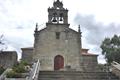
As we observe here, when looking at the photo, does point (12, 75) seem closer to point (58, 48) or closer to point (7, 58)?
point (7, 58)

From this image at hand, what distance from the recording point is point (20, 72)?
1698cm

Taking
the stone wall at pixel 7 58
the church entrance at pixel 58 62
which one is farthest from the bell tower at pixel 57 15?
the stone wall at pixel 7 58

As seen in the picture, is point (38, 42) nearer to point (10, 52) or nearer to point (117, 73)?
point (10, 52)

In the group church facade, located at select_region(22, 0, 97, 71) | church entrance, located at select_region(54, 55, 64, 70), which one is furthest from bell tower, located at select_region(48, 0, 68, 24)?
church entrance, located at select_region(54, 55, 64, 70)

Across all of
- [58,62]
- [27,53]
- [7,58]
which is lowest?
[58,62]

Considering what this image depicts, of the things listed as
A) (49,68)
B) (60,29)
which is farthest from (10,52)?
(60,29)

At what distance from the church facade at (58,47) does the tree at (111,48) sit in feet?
13.4

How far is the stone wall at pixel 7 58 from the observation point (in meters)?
19.1

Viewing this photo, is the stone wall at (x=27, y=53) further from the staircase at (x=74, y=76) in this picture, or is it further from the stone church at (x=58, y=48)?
the staircase at (x=74, y=76)

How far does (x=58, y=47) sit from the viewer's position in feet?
110

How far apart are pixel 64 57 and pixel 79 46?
2.75 m

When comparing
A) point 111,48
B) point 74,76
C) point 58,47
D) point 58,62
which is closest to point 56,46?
point 58,47

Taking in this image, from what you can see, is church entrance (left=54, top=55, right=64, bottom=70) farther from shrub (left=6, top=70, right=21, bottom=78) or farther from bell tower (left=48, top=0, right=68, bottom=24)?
shrub (left=6, top=70, right=21, bottom=78)

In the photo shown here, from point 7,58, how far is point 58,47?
1476 centimetres
